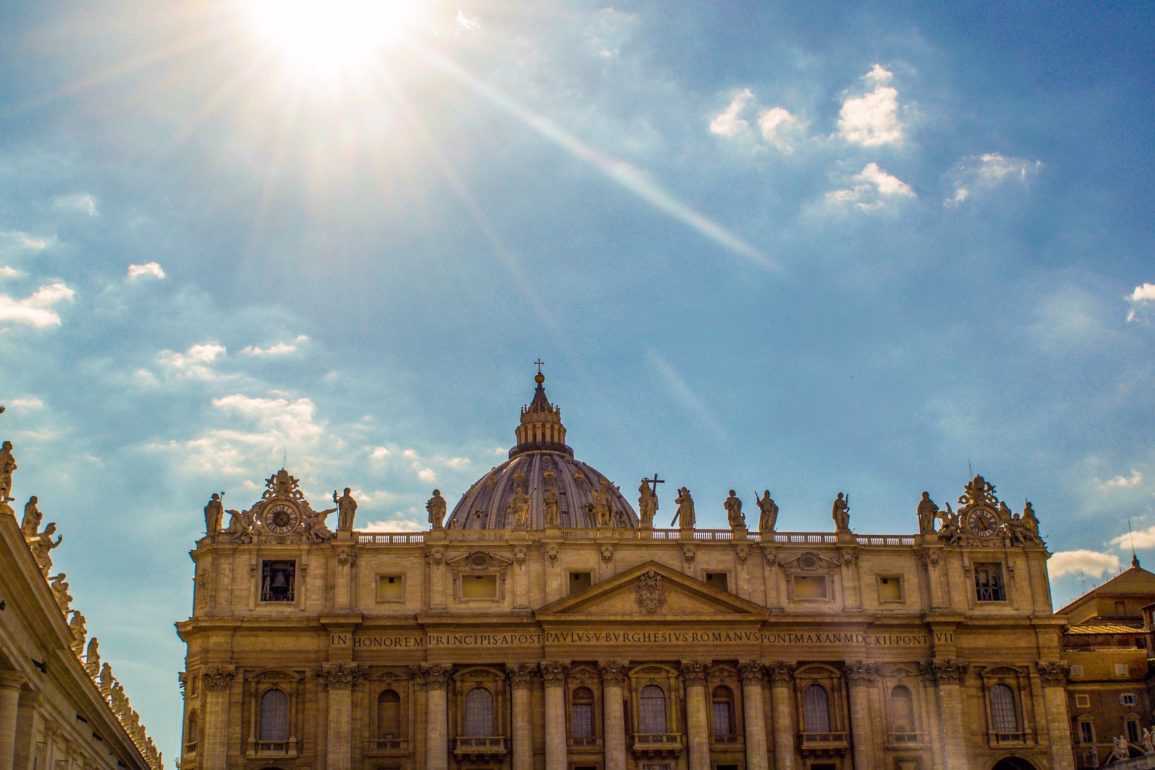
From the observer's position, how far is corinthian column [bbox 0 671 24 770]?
111ft

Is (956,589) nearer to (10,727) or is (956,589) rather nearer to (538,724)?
(538,724)

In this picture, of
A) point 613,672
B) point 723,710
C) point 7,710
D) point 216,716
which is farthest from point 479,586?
point 7,710

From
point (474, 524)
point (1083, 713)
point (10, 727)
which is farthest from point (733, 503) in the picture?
point (10, 727)

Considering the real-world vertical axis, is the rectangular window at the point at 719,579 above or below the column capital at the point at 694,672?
above

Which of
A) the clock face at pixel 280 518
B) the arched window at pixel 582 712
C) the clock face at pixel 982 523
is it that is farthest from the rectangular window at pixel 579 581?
the clock face at pixel 982 523

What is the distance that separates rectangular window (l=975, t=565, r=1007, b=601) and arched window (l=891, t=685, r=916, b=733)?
7.21m

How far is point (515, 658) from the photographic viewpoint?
7675 centimetres

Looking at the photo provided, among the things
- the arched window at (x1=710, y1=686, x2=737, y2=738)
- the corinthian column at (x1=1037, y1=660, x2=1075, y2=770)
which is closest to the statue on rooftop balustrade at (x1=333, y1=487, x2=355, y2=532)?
the arched window at (x1=710, y1=686, x2=737, y2=738)

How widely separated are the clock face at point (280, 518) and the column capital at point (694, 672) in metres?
22.5

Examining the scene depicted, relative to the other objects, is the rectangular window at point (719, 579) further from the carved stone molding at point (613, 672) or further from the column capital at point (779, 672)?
the carved stone molding at point (613, 672)

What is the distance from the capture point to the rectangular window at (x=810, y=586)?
80.5 metres

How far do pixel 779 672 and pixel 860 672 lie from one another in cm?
450

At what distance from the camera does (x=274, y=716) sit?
7544 centimetres

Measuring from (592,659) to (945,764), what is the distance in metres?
19.9
